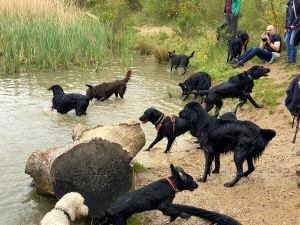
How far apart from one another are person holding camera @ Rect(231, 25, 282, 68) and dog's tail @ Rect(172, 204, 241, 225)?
30.8 feet

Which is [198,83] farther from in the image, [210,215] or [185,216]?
[210,215]

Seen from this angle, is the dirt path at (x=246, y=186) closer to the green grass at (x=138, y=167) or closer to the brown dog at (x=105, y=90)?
the green grass at (x=138, y=167)

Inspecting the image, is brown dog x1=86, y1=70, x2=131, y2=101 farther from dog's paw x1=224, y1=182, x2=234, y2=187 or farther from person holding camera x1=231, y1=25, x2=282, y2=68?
dog's paw x1=224, y1=182, x2=234, y2=187

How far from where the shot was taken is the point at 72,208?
17.6 feet

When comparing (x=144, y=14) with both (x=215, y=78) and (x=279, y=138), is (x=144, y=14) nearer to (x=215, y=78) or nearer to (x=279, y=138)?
(x=215, y=78)

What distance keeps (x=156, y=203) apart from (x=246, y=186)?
1633 millimetres

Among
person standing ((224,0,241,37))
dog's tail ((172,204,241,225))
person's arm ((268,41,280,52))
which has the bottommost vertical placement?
dog's tail ((172,204,241,225))

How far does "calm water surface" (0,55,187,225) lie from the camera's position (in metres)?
6.37

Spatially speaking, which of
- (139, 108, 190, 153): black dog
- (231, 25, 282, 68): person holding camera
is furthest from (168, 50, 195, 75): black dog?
(139, 108, 190, 153): black dog

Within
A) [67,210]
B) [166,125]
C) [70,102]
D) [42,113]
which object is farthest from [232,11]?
[67,210]

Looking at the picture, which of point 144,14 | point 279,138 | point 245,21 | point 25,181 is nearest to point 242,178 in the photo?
point 279,138

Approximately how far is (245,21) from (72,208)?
1408 centimetres

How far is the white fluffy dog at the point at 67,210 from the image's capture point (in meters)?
5.03

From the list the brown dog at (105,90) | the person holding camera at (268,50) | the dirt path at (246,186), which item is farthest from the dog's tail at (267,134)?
the person holding camera at (268,50)
